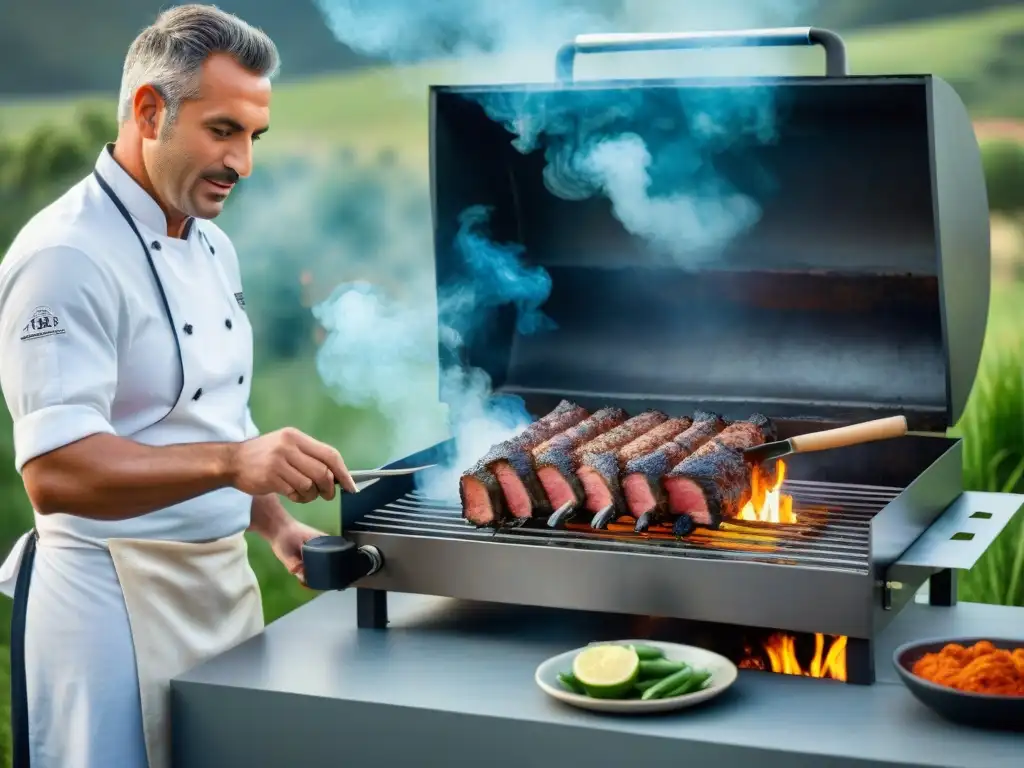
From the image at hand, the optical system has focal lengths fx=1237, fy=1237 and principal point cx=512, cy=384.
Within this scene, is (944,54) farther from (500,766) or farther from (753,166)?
(500,766)

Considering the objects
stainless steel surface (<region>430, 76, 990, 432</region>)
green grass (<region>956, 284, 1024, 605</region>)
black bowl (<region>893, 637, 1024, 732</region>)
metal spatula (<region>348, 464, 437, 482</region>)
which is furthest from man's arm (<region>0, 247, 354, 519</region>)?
green grass (<region>956, 284, 1024, 605</region>)

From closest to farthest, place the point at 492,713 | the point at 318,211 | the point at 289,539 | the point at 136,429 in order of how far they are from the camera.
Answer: the point at 492,713, the point at 136,429, the point at 289,539, the point at 318,211

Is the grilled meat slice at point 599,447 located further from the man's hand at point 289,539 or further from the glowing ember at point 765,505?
the man's hand at point 289,539

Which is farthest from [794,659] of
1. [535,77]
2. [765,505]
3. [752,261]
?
[535,77]

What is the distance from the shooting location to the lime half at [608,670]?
6.45 feet

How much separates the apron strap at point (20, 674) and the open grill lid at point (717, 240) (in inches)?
42.8

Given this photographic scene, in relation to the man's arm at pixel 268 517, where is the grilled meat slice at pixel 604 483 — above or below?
above

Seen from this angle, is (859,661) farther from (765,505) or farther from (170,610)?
(170,610)

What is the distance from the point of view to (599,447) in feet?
8.58

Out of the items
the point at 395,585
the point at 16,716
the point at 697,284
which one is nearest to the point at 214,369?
the point at 395,585

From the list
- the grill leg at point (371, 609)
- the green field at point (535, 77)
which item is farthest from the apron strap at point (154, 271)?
the green field at point (535, 77)

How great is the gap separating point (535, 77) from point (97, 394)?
426 cm

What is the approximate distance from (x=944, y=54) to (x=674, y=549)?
3.86 m

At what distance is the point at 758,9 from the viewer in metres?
5.77
